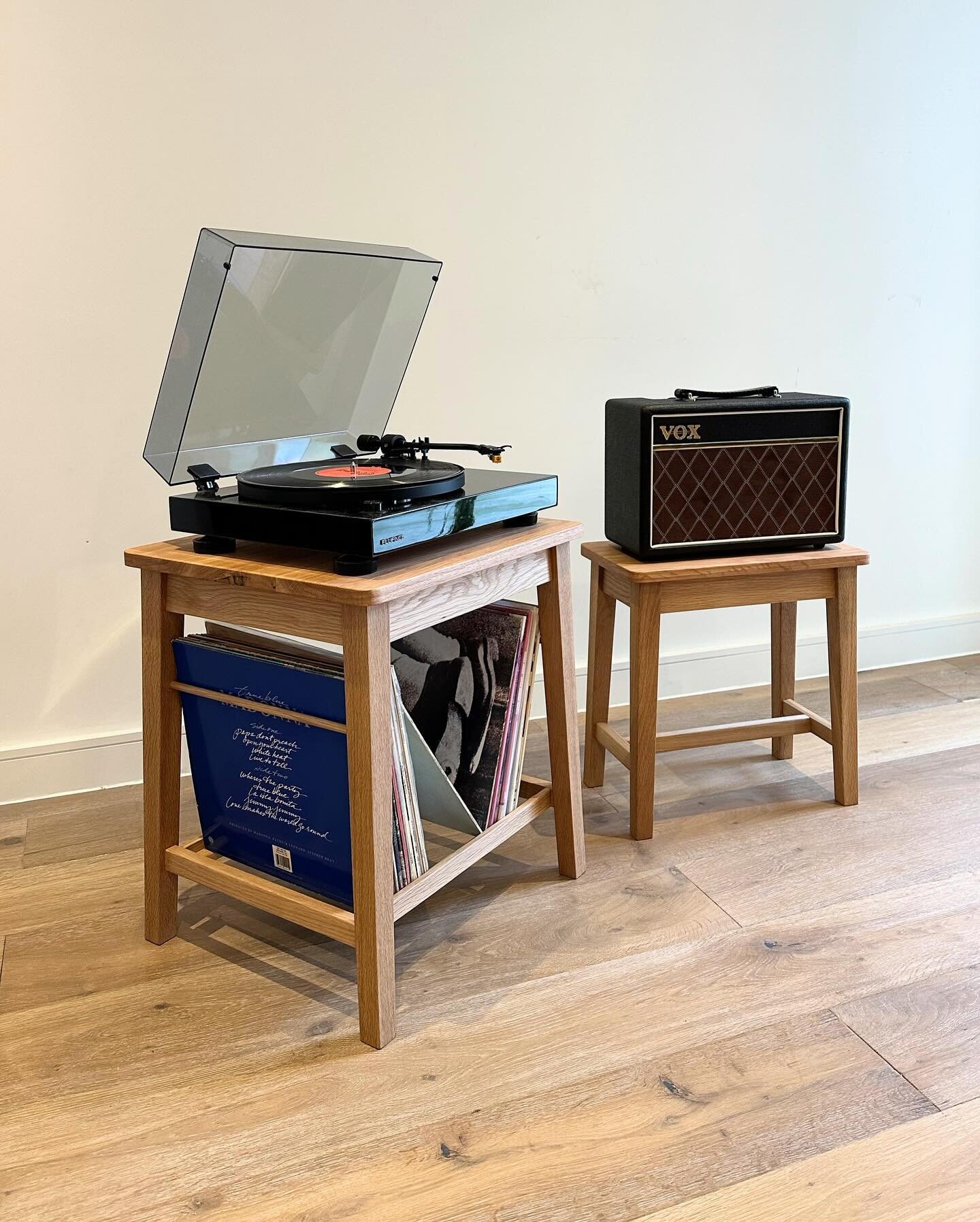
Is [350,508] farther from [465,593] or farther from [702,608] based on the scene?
[702,608]

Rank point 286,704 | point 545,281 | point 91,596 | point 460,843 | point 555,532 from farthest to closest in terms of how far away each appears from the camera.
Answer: point 545,281 < point 91,596 < point 460,843 < point 555,532 < point 286,704

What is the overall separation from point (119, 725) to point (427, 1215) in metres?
1.27

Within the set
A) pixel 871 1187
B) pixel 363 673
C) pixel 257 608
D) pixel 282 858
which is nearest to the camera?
pixel 871 1187

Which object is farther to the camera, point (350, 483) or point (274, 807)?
point (274, 807)

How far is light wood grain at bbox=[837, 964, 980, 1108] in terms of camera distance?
1.19m

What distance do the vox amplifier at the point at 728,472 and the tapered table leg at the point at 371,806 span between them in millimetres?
691

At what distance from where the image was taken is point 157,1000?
135 centimetres

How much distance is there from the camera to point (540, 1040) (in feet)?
4.17

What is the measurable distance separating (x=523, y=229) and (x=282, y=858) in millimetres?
1381

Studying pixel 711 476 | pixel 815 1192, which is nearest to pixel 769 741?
pixel 711 476

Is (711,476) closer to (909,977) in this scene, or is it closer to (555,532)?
(555,532)

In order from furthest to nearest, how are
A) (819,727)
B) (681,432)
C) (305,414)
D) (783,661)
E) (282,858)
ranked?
(783,661), (819,727), (681,432), (305,414), (282,858)

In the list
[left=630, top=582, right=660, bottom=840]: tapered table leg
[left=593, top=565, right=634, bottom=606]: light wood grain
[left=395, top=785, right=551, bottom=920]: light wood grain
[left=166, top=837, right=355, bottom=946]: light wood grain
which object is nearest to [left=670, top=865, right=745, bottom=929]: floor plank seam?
[left=630, top=582, right=660, bottom=840]: tapered table leg

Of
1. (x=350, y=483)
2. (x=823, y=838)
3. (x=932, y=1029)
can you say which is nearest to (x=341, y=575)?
(x=350, y=483)
